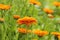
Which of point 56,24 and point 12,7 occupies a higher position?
point 12,7

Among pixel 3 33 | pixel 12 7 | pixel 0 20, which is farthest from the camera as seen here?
pixel 12 7

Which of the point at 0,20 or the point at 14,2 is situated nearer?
the point at 0,20

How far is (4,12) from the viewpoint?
2404mm

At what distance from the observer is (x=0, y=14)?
96.4 inches

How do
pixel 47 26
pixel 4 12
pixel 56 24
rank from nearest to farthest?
pixel 4 12 < pixel 47 26 < pixel 56 24

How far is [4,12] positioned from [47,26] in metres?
0.60

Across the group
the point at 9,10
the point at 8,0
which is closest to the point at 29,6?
the point at 8,0

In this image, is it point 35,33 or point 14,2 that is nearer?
point 35,33

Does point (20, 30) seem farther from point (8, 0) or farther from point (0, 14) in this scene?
point (8, 0)

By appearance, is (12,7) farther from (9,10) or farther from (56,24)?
(56,24)

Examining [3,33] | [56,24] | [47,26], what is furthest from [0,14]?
[56,24]

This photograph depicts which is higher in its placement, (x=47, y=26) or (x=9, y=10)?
(x=9, y=10)

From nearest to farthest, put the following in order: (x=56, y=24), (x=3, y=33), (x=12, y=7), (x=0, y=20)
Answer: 1. (x=3, y=33)
2. (x=0, y=20)
3. (x=12, y=7)
4. (x=56, y=24)

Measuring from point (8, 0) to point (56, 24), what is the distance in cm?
87
